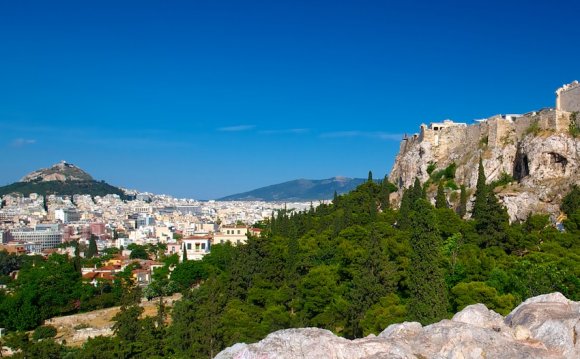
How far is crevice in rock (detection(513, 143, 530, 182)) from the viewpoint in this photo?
39.6 metres

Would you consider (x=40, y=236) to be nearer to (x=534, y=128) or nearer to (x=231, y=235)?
(x=231, y=235)

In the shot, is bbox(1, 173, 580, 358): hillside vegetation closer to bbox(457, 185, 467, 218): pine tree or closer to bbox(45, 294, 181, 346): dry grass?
bbox(457, 185, 467, 218): pine tree

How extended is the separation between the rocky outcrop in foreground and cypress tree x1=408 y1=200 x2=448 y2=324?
7.96 m

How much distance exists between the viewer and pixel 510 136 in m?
44.0

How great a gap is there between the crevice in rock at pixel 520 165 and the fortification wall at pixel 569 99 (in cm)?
415

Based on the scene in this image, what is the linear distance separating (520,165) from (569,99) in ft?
19.1

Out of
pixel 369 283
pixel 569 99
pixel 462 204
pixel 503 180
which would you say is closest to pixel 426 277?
pixel 369 283

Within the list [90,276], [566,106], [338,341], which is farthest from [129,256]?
[338,341]

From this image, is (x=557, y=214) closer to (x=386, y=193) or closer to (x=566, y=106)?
(x=566, y=106)

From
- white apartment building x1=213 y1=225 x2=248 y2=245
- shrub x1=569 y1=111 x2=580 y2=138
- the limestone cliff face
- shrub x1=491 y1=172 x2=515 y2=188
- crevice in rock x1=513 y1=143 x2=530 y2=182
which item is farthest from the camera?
white apartment building x1=213 y1=225 x2=248 y2=245

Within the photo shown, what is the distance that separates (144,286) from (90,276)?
20.2 feet

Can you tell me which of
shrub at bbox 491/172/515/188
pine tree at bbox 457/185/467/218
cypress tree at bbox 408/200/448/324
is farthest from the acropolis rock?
cypress tree at bbox 408/200/448/324

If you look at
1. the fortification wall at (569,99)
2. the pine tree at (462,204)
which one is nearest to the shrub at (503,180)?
the pine tree at (462,204)

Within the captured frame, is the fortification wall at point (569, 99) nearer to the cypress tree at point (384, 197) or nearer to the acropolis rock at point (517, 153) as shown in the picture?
the acropolis rock at point (517, 153)
